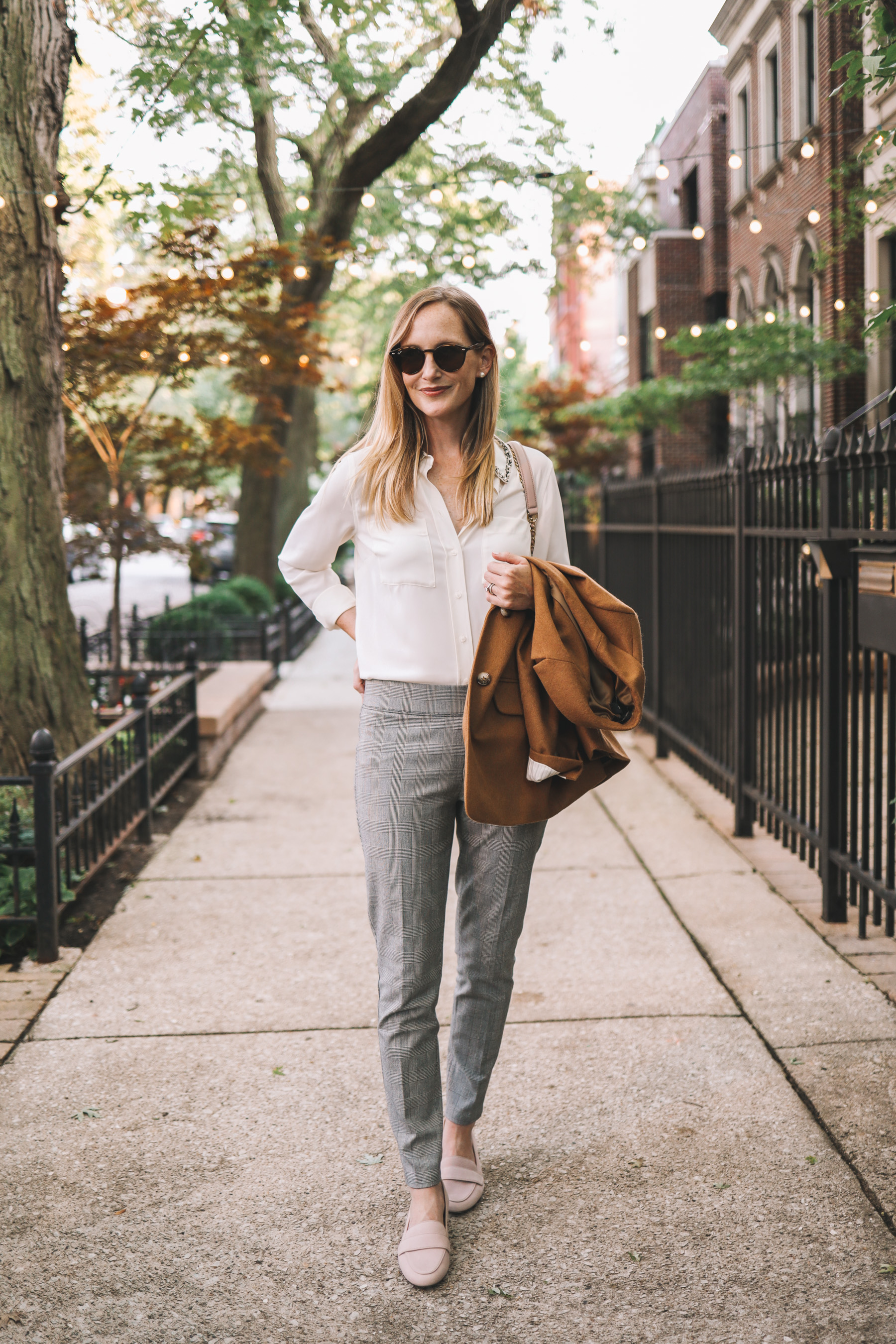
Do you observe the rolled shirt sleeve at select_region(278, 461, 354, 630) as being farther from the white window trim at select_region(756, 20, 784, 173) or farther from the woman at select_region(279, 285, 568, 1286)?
the white window trim at select_region(756, 20, 784, 173)

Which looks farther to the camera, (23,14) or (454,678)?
(23,14)

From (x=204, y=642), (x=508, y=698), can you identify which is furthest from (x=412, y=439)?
(x=204, y=642)

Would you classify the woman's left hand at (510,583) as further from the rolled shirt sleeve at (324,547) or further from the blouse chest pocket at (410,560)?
the rolled shirt sleeve at (324,547)

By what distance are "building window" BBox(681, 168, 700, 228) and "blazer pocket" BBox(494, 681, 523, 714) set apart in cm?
2230

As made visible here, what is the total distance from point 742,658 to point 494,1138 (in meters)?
3.34

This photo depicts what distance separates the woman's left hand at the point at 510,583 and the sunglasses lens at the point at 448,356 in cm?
45

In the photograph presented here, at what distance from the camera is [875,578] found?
4086 millimetres

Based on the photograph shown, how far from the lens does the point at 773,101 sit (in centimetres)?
1577

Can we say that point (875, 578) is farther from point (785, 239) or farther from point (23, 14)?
point (785, 239)

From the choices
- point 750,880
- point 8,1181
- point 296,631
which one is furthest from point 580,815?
point 296,631

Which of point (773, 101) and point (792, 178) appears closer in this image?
point (792, 178)

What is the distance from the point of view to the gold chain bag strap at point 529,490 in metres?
2.74

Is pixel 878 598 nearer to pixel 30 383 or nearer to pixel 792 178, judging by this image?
pixel 30 383

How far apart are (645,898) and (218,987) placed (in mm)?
1951
